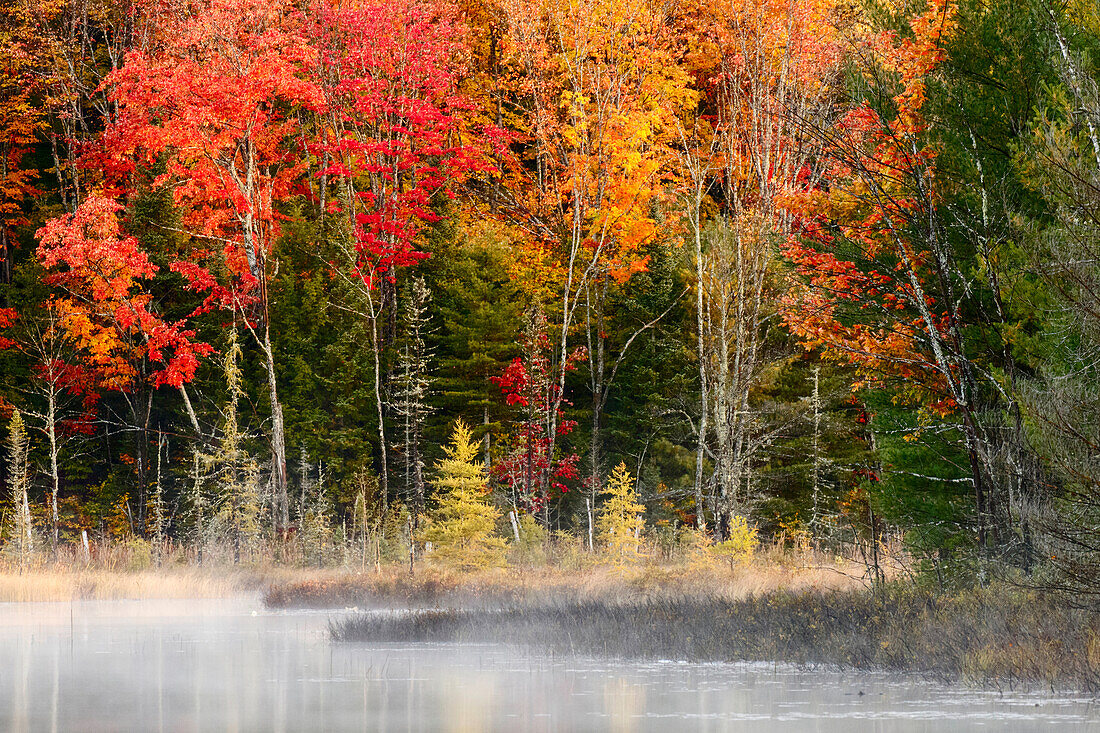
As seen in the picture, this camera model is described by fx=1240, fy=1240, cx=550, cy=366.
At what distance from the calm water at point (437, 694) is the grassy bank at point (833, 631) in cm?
39

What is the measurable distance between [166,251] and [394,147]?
6914mm

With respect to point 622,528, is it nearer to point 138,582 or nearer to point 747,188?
point 138,582

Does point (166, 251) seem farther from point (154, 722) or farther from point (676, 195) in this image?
point (154, 722)

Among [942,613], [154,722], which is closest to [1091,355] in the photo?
[942,613]

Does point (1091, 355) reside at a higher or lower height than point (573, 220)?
lower

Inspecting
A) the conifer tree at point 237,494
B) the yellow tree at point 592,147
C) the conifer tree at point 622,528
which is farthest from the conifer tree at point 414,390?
the conifer tree at point 622,528

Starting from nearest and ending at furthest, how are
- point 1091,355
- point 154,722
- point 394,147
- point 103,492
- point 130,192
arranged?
point 154,722, point 1091,355, point 394,147, point 130,192, point 103,492

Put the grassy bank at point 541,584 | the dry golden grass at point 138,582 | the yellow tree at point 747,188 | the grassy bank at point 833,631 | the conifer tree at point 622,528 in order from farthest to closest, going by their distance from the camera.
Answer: the yellow tree at point 747,188, the dry golden grass at point 138,582, the conifer tree at point 622,528, the grassy bank at point 541,584, the grassy bank at point 833,631

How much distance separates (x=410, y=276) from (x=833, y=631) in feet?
71.7

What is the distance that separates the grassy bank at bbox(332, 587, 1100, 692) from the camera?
9812 millimetres

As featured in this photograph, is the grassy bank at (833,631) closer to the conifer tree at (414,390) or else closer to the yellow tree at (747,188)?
the yellow tree at (747,188)

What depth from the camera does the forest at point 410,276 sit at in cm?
2748

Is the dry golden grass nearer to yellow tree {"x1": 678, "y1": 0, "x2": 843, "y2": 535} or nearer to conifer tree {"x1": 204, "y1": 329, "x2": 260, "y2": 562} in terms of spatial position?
conifer tree {"x1": 204, "y1": 329, "x2": 260, "y2": 562}

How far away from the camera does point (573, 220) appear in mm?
30016
